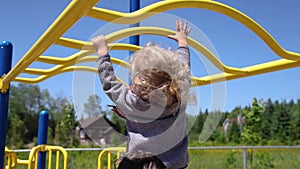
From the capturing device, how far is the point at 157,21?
1.97 meters

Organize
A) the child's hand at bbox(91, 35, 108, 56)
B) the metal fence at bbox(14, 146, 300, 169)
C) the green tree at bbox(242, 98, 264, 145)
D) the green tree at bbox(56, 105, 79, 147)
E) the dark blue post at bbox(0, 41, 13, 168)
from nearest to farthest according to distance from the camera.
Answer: the child's hand at bbox(91, 35, 108, 56)
the dark blue post at bbox(0, 41, 13, 168)
the metal fence at bbox(14, 146, 300, 169)
the green tree at bbox(242, 98, 264, 145)
the green tree at bbox(56, 105, 79, 147)

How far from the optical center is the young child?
1.49m

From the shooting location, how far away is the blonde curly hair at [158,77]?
1483 millimetres

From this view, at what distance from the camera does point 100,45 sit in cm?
162

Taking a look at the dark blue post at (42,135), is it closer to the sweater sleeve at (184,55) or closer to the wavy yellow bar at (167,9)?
the wavy yellow bar at (167,9)

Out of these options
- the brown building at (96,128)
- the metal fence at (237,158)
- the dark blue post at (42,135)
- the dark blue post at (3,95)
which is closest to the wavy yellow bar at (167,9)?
the brown building at (96,128)

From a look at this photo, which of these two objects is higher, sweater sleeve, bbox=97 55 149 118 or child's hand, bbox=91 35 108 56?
child's hand, bbox=91 35 108 56

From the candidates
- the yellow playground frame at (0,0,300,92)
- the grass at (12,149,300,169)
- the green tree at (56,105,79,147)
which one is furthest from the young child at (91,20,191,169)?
the green tree at (56,105,79,147)

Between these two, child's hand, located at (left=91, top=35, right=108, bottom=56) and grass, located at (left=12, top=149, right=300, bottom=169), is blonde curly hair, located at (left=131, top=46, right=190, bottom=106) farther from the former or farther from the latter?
grass, located at (left=12, top=149, right=300, bottom=169)

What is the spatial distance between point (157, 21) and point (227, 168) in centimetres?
851

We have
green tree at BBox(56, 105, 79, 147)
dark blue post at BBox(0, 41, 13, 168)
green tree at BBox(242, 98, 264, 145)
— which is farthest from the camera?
Result: green tree at BBox(56, 105, 79, 147)

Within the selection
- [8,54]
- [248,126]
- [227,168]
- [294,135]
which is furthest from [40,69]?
[294,135]

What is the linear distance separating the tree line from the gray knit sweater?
13016 millimetres

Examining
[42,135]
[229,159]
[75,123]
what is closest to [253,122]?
[229,159]
